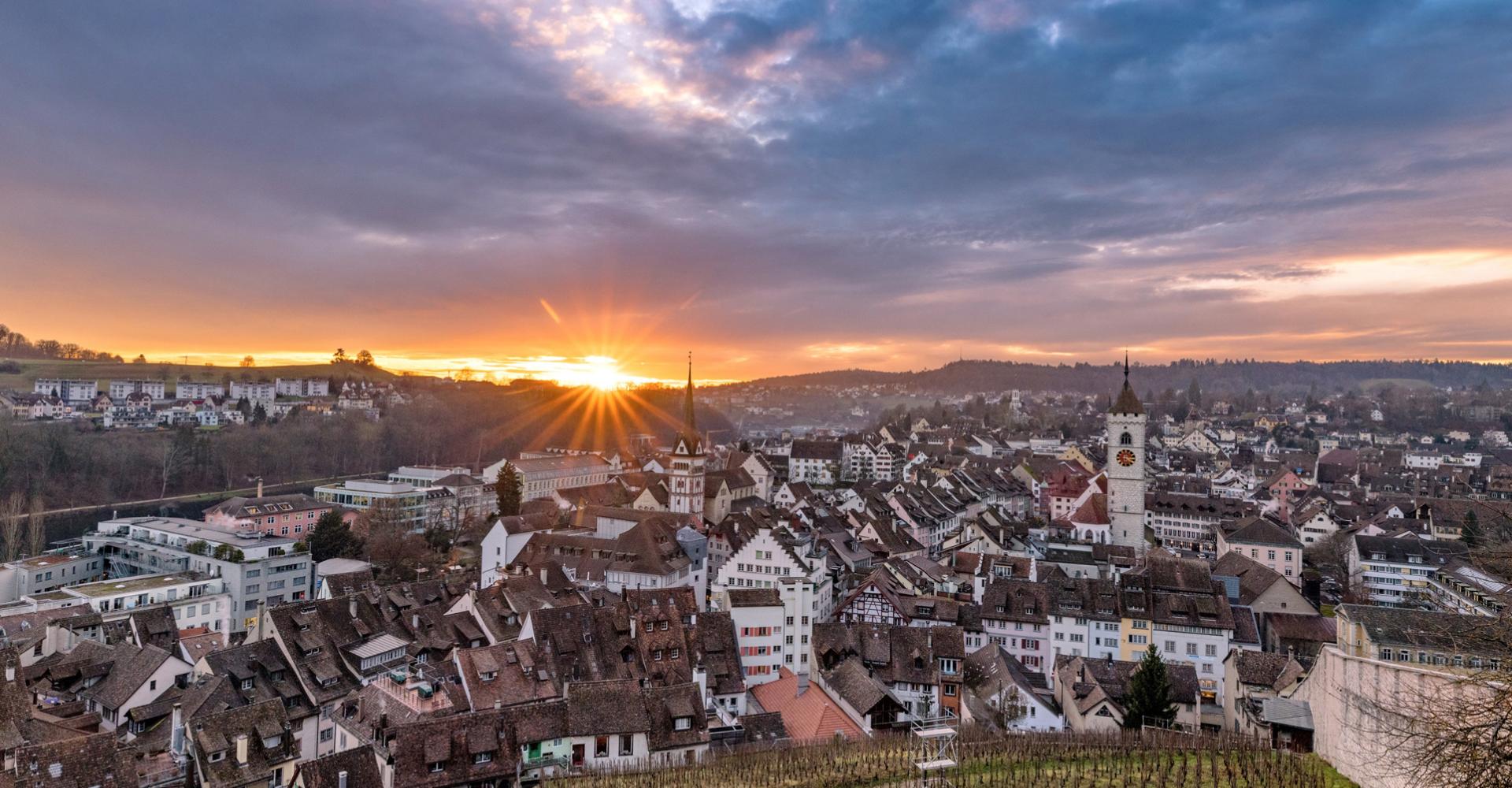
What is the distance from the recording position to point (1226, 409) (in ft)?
647

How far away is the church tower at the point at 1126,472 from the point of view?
6353 centimetres

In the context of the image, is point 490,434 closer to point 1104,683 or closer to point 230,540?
point 230,540

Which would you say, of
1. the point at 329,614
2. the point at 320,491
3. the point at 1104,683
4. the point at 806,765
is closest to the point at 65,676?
the point at 329,614

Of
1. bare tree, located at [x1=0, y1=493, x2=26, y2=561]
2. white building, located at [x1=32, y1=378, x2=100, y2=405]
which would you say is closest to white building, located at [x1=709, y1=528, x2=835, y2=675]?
bare tree, located at [x1=0, y1=493, x2=26, y2=561]

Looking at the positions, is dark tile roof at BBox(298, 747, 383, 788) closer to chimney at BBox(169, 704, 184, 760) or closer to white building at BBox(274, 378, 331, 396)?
chimney at BBox(169, 704, 184, 760)

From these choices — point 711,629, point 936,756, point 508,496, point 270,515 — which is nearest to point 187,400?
point 270,515

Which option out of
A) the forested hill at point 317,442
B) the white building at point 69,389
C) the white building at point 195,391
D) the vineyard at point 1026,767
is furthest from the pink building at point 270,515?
the white building at point 195,391

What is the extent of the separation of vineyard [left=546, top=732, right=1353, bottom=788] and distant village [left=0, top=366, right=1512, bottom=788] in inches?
43.1

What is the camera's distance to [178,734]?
1063 inches

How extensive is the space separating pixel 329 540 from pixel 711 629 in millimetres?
33263

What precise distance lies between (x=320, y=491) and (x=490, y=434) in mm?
50916

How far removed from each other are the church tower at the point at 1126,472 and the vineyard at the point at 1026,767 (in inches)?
1563

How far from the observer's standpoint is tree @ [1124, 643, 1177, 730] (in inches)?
1219

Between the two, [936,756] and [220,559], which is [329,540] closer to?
[220,559]
